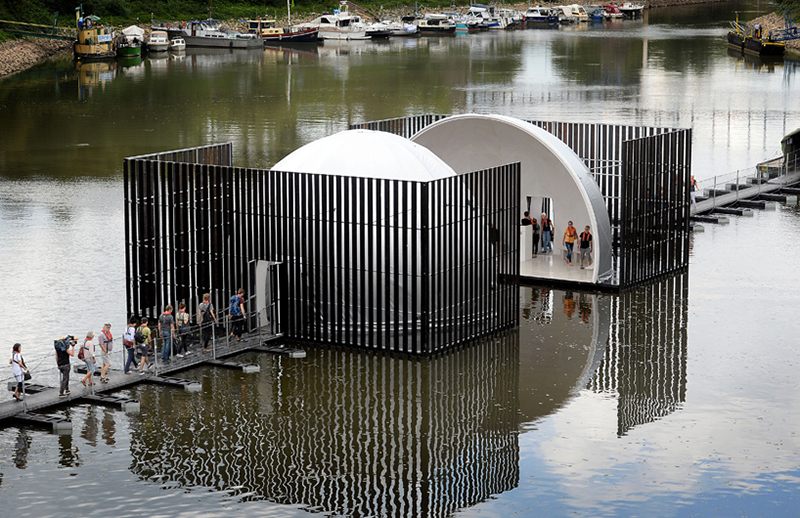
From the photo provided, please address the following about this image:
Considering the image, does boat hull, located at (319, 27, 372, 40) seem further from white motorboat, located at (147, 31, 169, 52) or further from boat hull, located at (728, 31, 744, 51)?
boat hull, located at (728, 31, 744, 51)

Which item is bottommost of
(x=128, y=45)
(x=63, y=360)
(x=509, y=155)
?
(x=63, y=360)

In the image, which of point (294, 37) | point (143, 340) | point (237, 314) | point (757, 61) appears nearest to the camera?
point (143, 340)

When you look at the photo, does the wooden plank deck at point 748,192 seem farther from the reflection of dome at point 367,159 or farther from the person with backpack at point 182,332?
the person with backpack at point 182,332

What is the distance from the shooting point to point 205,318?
29156 mm

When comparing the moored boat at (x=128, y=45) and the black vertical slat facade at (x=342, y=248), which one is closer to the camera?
the black vertical slat facade at (x=342, y=248)

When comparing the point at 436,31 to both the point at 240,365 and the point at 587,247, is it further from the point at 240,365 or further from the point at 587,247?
the point at 240,365

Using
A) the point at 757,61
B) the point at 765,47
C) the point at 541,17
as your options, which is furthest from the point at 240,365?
the point at 541,17

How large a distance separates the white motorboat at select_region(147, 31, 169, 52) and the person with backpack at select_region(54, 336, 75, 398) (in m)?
103

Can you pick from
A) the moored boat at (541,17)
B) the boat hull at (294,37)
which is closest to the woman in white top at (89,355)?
the boat hull at (294,37)

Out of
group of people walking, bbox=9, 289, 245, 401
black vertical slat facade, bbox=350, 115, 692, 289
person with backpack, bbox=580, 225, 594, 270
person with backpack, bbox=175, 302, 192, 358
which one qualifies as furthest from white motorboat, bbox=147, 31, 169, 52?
person with backpack, bbox=175, 302, 192, 358

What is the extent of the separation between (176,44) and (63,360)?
106507 millimetres

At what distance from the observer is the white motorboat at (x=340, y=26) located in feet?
472

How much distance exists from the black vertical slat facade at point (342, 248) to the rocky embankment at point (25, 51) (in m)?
77.9

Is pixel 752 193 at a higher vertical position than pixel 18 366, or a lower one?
higher
